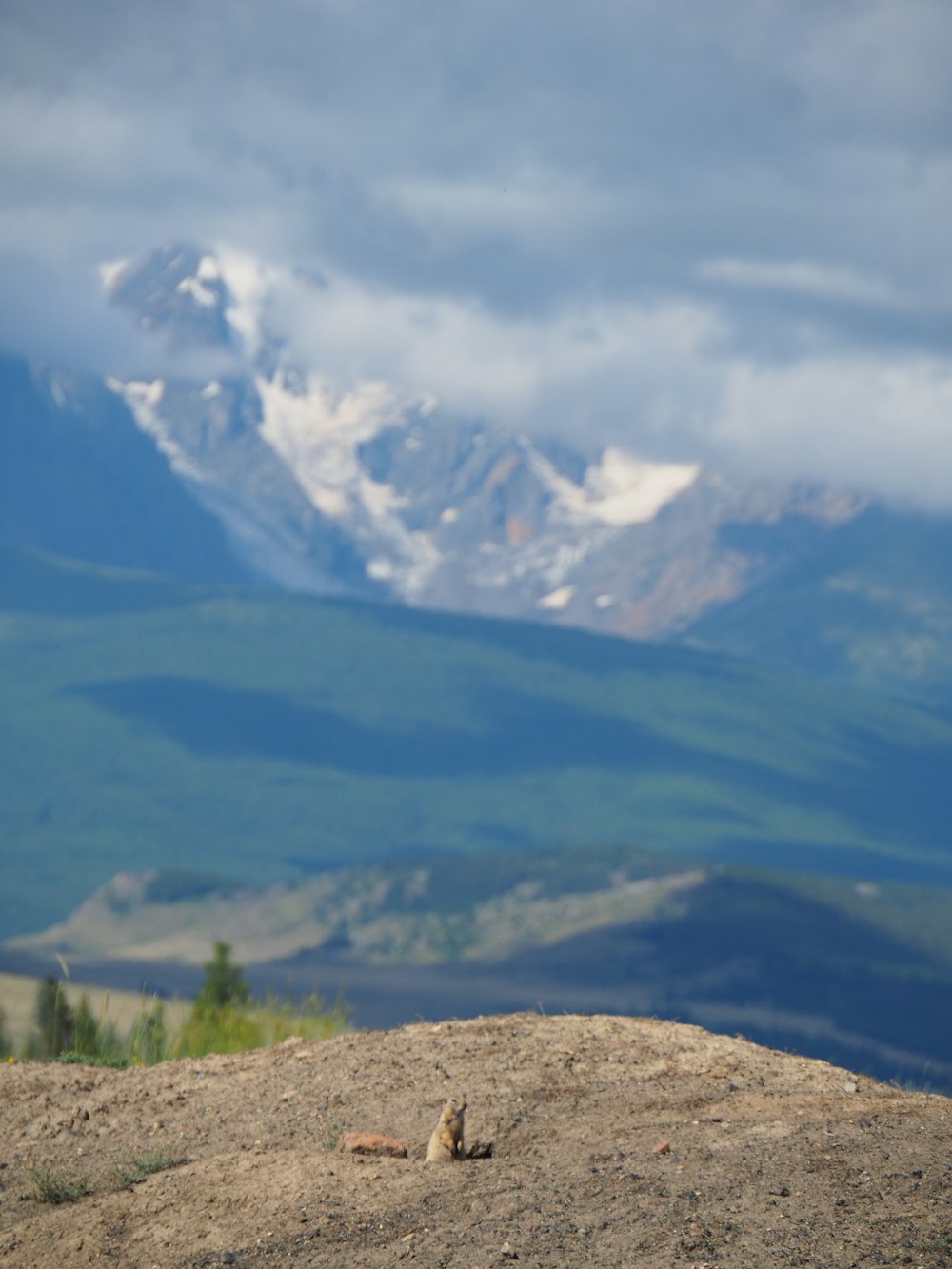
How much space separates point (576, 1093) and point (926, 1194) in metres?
3.81

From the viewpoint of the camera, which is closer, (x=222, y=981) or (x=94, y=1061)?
(x=94, y=1061)

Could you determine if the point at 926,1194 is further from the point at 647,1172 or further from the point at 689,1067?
the point at 689,1067

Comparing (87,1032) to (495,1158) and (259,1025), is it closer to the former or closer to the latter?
(259,1025)

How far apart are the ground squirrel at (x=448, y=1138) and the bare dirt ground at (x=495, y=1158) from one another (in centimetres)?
22

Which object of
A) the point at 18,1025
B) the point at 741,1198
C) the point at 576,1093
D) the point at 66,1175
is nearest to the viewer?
the point at 741,1198

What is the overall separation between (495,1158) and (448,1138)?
0.43m

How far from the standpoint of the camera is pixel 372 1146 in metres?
13.9

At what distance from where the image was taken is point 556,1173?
13125 millimetres

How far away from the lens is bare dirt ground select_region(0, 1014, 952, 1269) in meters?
11.9

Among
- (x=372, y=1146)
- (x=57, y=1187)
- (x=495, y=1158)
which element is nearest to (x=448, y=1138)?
(x=495, y=1158)

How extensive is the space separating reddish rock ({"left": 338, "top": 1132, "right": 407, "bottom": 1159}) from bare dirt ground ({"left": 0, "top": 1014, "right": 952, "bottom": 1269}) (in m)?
0.14

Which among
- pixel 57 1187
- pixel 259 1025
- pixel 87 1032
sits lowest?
pixel 87 1032

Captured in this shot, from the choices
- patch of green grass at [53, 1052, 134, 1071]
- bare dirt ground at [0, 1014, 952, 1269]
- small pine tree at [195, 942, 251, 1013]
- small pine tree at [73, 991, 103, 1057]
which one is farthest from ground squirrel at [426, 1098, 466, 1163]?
small pine tree at [195, 942, 251, 1013]

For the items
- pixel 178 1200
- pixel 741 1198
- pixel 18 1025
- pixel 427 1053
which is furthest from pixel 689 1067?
pixel 18 1025
